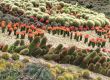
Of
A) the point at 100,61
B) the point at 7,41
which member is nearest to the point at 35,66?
the point at 100,61

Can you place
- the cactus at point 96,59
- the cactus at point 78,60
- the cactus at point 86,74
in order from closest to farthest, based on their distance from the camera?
the cactus at point 86,74 → the cactus at point 78,60 → the cactus at point 96,59

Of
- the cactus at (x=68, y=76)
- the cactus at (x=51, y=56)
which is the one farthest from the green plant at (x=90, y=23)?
the cactus at (x=68, y=76)

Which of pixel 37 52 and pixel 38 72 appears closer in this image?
pixel 38 72

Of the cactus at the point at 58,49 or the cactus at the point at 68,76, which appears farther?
the cactus at the point at 58,49

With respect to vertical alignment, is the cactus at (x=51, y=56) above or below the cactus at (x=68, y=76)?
below

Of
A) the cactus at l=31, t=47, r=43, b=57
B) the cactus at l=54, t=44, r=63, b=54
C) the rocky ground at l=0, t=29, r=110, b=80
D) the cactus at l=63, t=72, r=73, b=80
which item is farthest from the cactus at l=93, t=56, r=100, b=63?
the cactus at l=63, t=72, r=73, b=80

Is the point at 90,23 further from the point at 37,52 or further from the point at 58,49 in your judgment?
the point at 37,52

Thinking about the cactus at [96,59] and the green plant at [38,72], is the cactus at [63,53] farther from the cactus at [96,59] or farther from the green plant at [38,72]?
the green plant at [38,72]

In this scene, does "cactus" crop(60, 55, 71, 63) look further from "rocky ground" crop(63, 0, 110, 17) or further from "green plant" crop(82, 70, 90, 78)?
"rocky ground" crop(63, 0, 110, 17)

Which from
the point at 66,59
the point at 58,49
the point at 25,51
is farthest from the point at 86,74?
the point at 25,51

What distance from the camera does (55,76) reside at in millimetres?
8922

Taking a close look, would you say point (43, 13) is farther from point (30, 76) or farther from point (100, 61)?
point (30, 76)

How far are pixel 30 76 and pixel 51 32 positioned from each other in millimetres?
8056

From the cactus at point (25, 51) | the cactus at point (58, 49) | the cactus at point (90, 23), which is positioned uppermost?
the cactus at point (25, 51)
